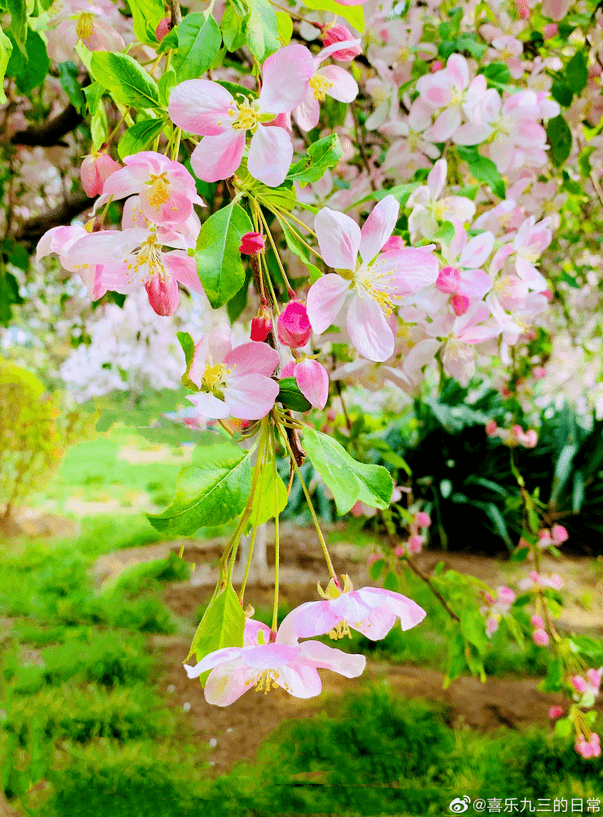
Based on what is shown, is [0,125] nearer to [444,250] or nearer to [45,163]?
[45,163]

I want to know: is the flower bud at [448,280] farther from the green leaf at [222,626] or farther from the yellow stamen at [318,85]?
the green leaf at [222,626]

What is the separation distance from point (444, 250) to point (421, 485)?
352cm

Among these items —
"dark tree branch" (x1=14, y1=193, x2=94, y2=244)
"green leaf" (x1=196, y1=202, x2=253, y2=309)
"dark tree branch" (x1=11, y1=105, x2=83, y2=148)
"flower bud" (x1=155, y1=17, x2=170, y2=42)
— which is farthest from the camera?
"dark tree branch" (x1=14, y1=193, x2=94, y2=244)

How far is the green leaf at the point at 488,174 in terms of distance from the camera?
81 centimetres

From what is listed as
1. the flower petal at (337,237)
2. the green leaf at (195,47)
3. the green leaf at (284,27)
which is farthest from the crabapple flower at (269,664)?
the green leaf at (284,27)

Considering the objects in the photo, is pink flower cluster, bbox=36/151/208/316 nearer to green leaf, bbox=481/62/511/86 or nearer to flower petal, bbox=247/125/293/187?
flower petal, bbox=247/125/293/187

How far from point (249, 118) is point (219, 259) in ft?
0.30

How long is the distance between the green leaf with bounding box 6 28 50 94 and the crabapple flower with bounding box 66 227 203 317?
44cm

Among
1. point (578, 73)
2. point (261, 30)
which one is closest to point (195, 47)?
point (261, 30)

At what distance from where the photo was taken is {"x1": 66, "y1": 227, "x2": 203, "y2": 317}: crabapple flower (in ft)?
1.16

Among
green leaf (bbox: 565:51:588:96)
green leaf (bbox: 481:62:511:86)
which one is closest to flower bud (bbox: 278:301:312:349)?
green leaf (bbox: 481:62:511:86)

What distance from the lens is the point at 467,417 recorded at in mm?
4113

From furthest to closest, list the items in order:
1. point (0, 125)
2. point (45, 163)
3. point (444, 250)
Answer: point (45, 163) < point (0, 125) < point (444, 250)

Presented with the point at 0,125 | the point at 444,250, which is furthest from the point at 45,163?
the point at 444,250
